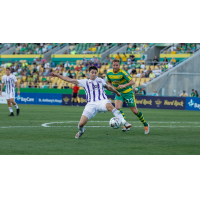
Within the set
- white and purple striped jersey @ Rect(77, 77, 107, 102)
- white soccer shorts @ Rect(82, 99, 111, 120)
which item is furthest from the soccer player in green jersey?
white soccer shorts @ Rect(82, 99, 111, 120)

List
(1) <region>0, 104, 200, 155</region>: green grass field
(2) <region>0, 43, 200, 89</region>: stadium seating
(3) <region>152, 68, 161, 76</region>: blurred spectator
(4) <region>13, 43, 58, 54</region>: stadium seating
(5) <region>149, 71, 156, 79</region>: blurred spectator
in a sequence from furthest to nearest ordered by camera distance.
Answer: (4) <region>13, 43, 58, 54</region>: stadium seating, (2) <region>0, 43, 200, 89</region>: stadium seating, (5) <region>149, 71, 156, 79</region>: blurred spectator, (3) <region>152, 68, 161, 76</region>: blurred spectator, (1) <region>0, 104, 200, 155</region>: green grass field

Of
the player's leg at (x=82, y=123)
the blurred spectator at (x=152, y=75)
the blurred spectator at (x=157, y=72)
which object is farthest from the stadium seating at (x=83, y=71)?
the player's leg at (x=82, y=123)

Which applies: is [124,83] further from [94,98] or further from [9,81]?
[9,81]

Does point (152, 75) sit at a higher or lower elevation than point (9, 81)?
higher

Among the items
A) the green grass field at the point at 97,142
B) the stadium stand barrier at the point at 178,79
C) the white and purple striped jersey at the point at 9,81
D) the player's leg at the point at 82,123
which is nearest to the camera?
the green grass field at the point at 97,142

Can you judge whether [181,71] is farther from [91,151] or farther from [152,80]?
[91,151]

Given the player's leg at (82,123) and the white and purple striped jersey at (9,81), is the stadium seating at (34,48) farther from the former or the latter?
the player's leg at (82,123)

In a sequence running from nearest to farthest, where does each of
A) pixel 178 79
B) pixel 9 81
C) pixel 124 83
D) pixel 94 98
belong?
pixel 94 98 < pixel 124 83 < pixel 9 81 < pixel 178 79

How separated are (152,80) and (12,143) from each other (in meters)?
23.0

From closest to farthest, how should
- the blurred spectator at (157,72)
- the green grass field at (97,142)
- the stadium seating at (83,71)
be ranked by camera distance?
the green grass field at (97,142)
the blurred spectator at (157,72)
the stadium seating at (83,71)

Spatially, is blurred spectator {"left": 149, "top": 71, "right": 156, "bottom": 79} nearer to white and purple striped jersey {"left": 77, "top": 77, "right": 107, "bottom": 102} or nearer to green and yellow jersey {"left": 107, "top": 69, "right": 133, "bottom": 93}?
green and yellow jersey {"left": 107, "top": 69, "right": 133, "bottom": 93}

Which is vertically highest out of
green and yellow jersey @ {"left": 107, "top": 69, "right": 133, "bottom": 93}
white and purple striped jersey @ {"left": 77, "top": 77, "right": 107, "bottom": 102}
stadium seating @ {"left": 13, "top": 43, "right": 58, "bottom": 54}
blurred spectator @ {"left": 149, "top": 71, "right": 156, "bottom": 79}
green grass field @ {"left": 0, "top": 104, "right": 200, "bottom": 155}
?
stadium seating @ {"left": 13, "top": 43, "right": 58, "bottom": 54}

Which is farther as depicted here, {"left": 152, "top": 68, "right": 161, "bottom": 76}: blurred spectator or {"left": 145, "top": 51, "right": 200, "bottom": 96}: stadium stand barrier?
{"left": 152, "top": 68, "right": 161, "bottom": 76}: blurred spectator

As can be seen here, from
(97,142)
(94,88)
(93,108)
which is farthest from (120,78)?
(97,142)
